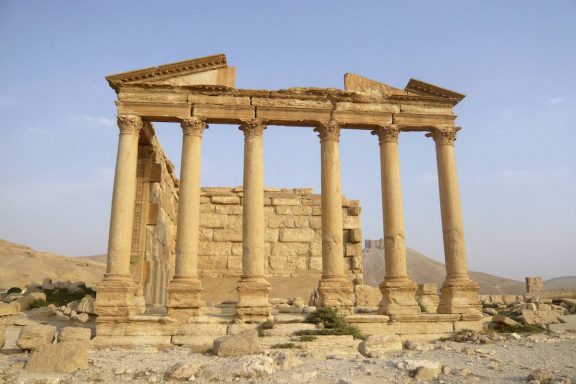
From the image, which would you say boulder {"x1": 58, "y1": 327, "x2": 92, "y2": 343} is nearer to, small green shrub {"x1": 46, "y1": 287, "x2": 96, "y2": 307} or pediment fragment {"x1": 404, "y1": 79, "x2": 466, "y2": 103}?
small green shrub {"x1": 46, "y1": 287, "x2": 96, "y2": 307}

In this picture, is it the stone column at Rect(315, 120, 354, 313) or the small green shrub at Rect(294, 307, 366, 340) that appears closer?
the small green shrub at Rect(294, 307, 366, 340)

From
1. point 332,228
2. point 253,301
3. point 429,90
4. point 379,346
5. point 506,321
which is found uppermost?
point 429,90

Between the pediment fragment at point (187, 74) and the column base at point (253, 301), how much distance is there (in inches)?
258

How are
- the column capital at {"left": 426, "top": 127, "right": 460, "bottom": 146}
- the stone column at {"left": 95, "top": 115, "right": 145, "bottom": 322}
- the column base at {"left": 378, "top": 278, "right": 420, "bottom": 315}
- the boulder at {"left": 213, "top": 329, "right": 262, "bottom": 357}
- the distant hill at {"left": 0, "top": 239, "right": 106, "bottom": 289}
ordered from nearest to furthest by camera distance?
the boulder at {"left": 213, "top": 329, "right": 262, "bottom": 357}, the stone column at {"left": 95, "top": 115, "right": 145, "bottom": 322}, the column base at {"left": 378, "top": 278, "right": 420, "bottom": 315}, the column capital at {"left": 426, "top": 127, "right": 460, "bottom": 146}, the distant hill at {"left": 0, "top": 239, "right": 106, "bottom": 289}

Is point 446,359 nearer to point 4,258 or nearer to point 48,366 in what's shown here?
point 48,366

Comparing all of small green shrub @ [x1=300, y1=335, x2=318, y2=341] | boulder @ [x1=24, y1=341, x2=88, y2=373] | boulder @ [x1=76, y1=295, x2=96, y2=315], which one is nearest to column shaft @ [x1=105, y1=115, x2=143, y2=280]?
boulder @ [x1=76, y1=295, x2=96, y2=315]

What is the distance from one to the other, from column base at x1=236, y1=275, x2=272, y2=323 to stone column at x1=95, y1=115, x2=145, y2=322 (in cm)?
312

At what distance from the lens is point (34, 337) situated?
1030cm

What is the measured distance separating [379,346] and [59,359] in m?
6.87

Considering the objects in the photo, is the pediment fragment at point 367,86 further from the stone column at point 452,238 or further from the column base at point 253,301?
the column base at point 253,301

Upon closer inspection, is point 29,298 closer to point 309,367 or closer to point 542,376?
point 309,367

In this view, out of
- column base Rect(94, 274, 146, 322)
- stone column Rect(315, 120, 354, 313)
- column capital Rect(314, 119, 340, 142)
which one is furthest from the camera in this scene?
column capital Rect(314, 119, 340, 142)

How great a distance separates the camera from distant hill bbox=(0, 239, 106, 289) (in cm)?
2842

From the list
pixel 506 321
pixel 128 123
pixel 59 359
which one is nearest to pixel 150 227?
pixel 128 123
